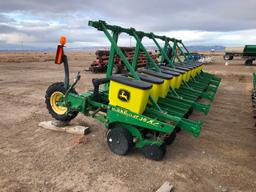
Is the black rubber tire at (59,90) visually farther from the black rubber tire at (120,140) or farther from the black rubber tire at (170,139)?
the black rubber tire at (170,139)

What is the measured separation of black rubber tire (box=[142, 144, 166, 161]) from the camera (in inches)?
164

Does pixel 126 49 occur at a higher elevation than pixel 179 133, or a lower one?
higher

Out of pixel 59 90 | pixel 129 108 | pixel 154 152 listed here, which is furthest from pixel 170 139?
pixel 59 90

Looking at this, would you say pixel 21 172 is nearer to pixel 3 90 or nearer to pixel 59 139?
pixel 59 139

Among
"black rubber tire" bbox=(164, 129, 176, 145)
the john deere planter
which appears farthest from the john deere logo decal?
"black rubber tire" bbox=(164, 129, 176, 145)

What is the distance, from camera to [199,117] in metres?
7.05

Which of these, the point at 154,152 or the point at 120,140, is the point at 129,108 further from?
the point at 154,152

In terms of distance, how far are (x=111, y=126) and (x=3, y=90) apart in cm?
736

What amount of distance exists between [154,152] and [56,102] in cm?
255

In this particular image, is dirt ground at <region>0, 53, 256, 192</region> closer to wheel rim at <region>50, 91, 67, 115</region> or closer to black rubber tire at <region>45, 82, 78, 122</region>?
black rubber tire at <region>45, 82, 78, 122</region>

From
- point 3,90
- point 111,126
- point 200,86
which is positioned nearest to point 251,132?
point 200,86

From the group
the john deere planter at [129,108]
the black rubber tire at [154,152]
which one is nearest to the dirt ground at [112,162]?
the black rubber tire at [154,152]

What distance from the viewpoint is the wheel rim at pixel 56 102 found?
5302 mm

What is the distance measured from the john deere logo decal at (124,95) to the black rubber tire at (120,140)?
1.80 feet
